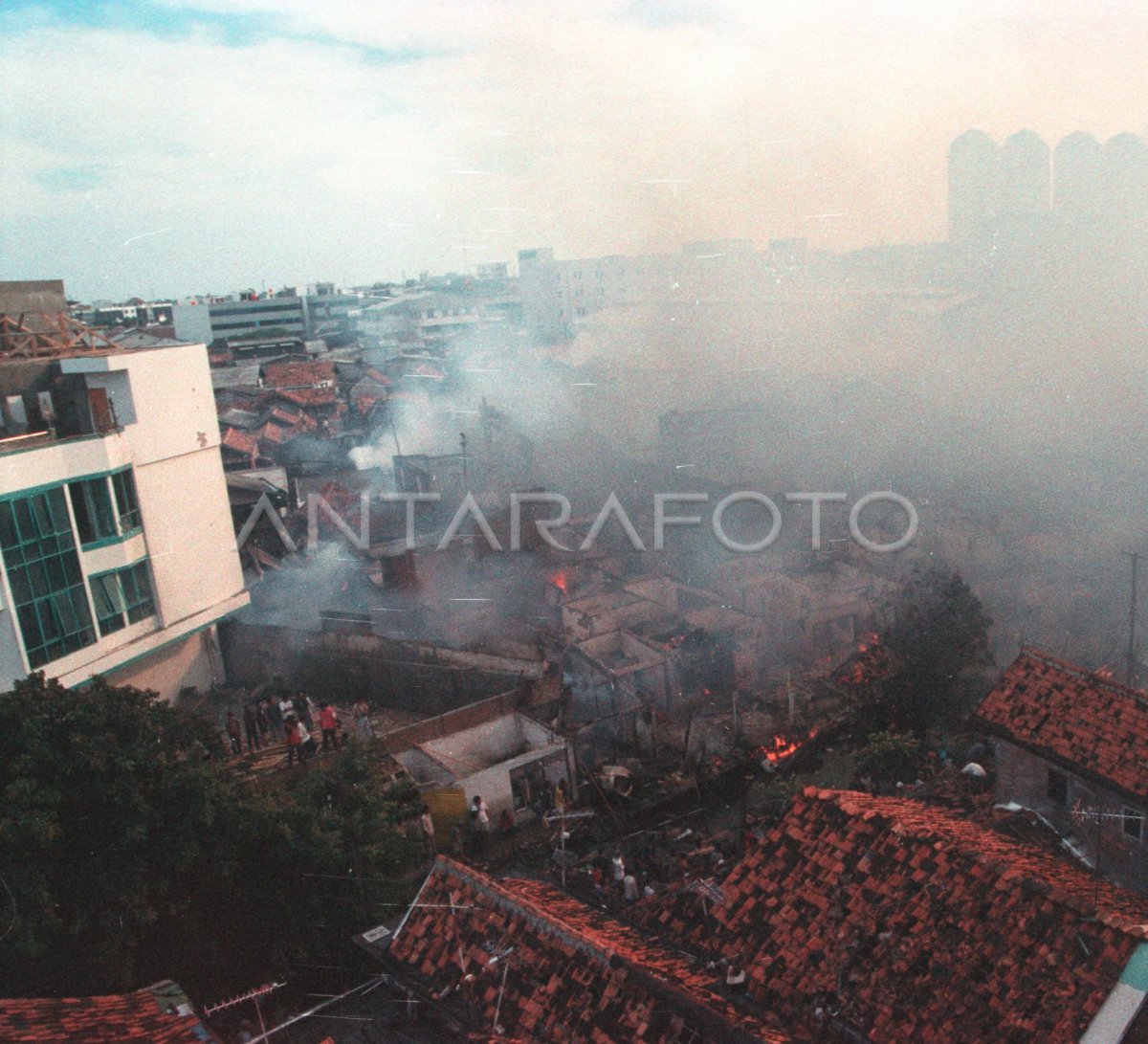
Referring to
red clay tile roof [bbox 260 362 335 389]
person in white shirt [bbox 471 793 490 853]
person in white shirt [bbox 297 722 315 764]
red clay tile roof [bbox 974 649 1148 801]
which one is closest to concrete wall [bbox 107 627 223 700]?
person in white shirt [bbox 297 722 315 764]

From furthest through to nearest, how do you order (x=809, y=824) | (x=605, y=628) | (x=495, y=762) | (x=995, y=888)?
(x=605, y=628) → (x=495, y=762) → (x=809, y=824) → (x=995, y=888)

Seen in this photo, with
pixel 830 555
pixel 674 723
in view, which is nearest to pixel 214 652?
pixel 674 723

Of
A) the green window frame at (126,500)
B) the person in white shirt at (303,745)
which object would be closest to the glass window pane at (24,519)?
the green window frame at (126,500)

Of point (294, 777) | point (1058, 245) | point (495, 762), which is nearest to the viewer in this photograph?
point (294, 777)

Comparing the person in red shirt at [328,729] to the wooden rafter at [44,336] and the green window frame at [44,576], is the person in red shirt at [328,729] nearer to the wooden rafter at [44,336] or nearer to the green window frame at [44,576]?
the green window frame at [44,576]

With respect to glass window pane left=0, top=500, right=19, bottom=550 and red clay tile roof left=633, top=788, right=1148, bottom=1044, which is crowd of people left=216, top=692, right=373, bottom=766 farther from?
red clay tile roof left=633, top=788, right=1148, bottom=1044

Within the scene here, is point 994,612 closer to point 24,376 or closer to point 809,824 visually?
point 809,824

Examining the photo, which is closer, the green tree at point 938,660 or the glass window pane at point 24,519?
the glass window pane at point 24,519
